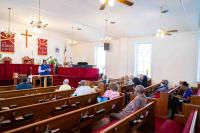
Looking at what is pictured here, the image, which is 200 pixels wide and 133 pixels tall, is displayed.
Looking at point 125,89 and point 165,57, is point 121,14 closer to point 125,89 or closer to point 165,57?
point 125,89

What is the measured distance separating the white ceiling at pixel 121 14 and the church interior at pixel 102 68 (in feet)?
0.10

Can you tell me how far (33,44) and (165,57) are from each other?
7467mm

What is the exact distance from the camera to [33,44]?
1116cm

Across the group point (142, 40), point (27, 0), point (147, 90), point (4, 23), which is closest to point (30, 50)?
point (4, 23)

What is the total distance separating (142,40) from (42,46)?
19.9 ft

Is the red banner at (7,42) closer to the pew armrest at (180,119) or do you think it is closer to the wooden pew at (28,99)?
the wooden pew at (28,99)

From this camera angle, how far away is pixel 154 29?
8305 millimetres

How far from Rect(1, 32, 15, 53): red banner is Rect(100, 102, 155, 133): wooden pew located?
8955 millimetres

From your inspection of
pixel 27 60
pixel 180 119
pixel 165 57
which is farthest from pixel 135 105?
pixel 27 60

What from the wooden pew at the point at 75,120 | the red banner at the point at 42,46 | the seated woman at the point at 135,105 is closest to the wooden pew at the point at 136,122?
the seated woman at the point at 135,105

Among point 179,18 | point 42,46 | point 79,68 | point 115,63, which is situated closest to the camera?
point 179,18

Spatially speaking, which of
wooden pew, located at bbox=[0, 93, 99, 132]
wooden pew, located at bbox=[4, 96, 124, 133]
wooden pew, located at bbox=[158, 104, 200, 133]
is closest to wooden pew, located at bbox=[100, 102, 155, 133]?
wooden pew, located at bbox=[158, 104, 200, 133]

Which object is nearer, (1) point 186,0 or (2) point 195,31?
(1) point 186,0

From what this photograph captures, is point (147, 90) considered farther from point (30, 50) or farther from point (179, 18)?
point (30, 50)
